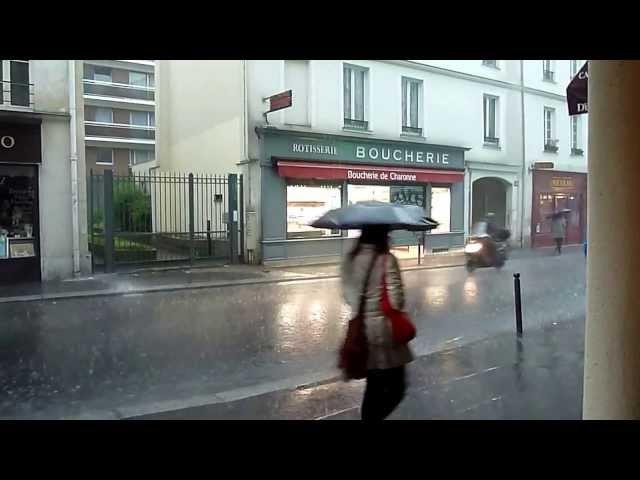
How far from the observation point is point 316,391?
5.34 m

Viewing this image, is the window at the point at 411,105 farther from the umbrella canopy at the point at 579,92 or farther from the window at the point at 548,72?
the umbrella canopy at the point at 579,92

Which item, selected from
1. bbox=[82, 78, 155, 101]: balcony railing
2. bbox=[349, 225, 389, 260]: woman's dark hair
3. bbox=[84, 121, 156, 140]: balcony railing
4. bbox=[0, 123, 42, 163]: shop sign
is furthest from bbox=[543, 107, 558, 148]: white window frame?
bbox=[84, 121, 156, 140]: balcony railing

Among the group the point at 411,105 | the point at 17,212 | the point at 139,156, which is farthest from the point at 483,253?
the point at 139,156

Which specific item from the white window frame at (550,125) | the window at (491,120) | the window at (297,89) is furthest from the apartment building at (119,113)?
the white window frame at (550,125)

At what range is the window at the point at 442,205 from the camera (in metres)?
18.4

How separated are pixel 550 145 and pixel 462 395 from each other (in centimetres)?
1916

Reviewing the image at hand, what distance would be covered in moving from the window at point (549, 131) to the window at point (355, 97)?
8597 millimetres

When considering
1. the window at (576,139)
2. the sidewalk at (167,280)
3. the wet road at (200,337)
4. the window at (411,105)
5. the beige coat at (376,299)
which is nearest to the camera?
the beige coat at (376,299)

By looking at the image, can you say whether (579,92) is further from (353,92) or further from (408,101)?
(408,101)

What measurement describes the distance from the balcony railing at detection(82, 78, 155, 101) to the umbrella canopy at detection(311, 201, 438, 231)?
1673 inches

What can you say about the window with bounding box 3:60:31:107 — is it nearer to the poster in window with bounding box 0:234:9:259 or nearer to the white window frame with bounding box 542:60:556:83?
the poster in window with bounding box 0:234:9:259

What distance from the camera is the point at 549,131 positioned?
21797 millimetres

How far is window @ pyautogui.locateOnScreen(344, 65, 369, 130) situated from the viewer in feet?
55.0

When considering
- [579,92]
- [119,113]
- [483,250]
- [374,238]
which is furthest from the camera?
[119,113]
